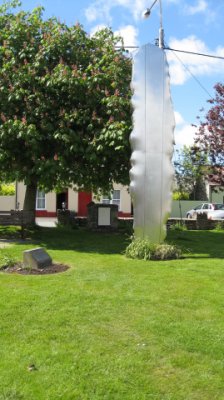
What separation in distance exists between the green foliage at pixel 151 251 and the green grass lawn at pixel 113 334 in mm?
1433

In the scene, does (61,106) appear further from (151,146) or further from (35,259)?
(35,259)

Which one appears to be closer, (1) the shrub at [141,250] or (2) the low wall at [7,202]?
(1) the shrub at [141,250]

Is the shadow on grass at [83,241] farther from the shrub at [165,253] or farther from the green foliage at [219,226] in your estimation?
the green foliage at [219,226]

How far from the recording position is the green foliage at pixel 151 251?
11.3 m

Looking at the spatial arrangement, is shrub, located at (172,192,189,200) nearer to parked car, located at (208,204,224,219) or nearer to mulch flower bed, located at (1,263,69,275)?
parked car, located at (208,204,224,219)

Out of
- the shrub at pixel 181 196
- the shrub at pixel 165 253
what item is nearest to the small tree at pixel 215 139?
the shrub at pixel 165 253

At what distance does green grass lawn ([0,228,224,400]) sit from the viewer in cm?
433

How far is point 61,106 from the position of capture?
585 inches

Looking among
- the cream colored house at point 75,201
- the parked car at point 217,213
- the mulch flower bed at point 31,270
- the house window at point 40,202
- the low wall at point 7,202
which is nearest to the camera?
the mulch flower bed at point 31,270

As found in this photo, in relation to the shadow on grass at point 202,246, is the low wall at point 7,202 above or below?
above

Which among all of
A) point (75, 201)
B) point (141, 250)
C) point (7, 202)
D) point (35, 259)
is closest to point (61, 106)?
point (141, 250)

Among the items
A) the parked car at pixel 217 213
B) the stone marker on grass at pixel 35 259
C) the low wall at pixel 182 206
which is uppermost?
the low wall at pixel 182 206

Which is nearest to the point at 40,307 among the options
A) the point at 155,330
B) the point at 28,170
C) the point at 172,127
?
the point at 155,330

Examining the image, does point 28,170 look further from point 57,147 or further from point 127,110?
point 127,110
